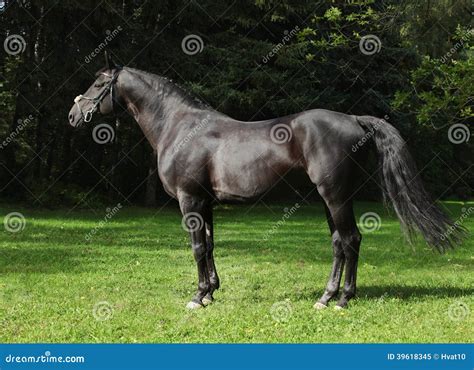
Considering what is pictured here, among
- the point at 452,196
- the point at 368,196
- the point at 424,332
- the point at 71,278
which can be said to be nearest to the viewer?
the point at 424,332

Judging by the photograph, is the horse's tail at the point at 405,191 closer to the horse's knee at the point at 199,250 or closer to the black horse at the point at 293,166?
the black horse at the point at 293,166

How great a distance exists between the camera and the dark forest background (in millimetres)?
17719

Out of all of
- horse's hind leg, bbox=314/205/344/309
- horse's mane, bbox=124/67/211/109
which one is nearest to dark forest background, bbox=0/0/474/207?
horse's mane, bbox=124/67/211/109

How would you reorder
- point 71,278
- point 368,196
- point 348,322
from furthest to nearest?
1. point 368,196
2. point 71,278
3. point 348,322

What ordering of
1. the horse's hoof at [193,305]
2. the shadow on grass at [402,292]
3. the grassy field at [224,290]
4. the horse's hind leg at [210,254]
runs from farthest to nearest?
the shadow on grass at [402,292] < the horse's hind leg at [210,254] < the horse's hoof at [193,305] < the grassy field at [224,290]

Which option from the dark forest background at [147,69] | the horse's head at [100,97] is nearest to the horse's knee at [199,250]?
the horse's head at [100,97]

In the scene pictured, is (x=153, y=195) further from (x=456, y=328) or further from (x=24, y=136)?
(x=456, y=328)

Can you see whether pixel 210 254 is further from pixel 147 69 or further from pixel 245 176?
pixel 147 69

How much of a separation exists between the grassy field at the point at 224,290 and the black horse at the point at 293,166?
395mm

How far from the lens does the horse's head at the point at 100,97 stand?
259 inches

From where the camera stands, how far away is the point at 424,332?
16.5ft

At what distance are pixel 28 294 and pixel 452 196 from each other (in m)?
30.1

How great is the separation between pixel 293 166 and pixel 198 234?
125cm

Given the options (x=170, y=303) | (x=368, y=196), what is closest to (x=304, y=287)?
(x=170, y=303)
